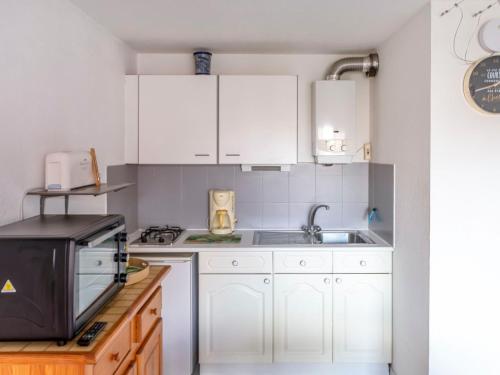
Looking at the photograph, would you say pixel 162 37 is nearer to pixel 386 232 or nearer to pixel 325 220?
pixel 325 220

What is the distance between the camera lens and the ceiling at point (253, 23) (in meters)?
2.10

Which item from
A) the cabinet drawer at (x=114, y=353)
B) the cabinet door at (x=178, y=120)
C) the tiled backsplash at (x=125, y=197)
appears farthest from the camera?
the cabinet door at (x=178, y=120)

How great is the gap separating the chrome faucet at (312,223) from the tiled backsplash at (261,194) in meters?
0.04

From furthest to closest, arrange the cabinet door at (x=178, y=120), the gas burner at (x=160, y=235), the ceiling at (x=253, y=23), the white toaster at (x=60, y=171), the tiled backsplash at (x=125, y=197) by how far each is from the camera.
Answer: the cabinet door at (x=178, y=120) < the gas burner at (x=160, y=235) < the tiled backsplash at (x=125, y=197) < the ceiling at (x=253, y=23) < the white toaster at (x=60, y=171)

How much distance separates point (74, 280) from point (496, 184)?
1932mm

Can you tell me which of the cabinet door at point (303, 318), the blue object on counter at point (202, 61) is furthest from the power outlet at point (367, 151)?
the blue object on counter at point (202, 61)

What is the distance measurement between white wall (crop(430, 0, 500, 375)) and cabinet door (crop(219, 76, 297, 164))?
1.01 meters

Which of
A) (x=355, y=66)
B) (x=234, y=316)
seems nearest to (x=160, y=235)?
(x=234, y=316)

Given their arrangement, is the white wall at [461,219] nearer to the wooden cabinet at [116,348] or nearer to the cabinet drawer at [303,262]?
the cabinet drawer at [303,262]

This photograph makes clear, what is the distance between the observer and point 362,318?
263 cm

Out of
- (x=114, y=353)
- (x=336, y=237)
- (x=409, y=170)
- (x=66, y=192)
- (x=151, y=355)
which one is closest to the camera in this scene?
(x=114, y=353)

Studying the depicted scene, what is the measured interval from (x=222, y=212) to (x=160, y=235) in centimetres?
47

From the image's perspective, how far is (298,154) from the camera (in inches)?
122

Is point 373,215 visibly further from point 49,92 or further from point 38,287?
point 38,287
